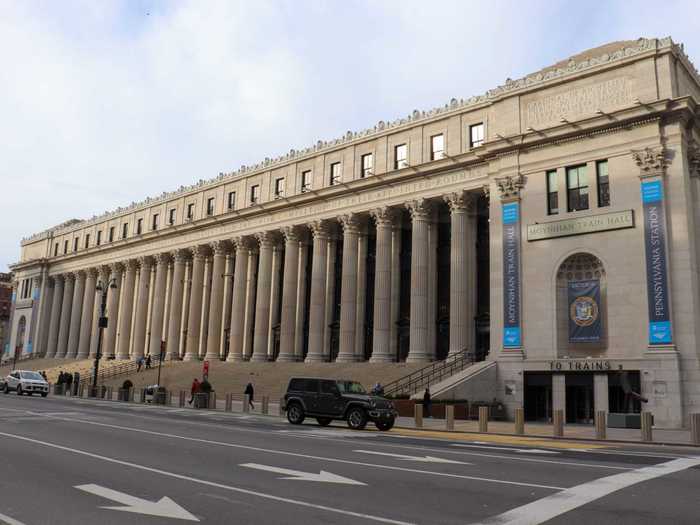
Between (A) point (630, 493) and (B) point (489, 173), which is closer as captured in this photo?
(A) point (630, 493)

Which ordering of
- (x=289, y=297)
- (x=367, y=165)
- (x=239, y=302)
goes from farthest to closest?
1. (x=239, y=302)
2. (x=289, y=297)
3. (x=367, y=165)

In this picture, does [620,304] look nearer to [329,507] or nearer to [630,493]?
[630,493]

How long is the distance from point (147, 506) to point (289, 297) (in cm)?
4389

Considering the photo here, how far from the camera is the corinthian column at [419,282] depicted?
4238 centimetres

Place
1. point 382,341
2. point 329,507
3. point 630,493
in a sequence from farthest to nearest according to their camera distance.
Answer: point 382,341, point 630,493, point 329,507

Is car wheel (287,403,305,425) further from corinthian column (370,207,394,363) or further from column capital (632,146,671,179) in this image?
column capital (632,146,671,179)

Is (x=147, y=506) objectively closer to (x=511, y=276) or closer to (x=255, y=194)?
(x=511, y=276)

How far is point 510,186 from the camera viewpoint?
38062 millimetres

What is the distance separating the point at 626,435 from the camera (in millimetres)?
23969

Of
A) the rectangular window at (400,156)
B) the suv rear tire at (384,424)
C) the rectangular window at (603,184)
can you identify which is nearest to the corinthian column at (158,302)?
the rectangular window at (400,156)

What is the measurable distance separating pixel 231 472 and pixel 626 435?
18160 mm

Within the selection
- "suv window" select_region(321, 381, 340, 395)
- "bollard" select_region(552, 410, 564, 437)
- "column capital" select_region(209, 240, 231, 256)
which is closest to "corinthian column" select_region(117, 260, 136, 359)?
"column capital" select_region(209, 240, 231, 256)

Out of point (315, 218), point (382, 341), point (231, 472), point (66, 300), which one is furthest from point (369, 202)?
point (66, 300)

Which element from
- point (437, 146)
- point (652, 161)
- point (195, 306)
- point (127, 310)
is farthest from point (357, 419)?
point (127, 310)
